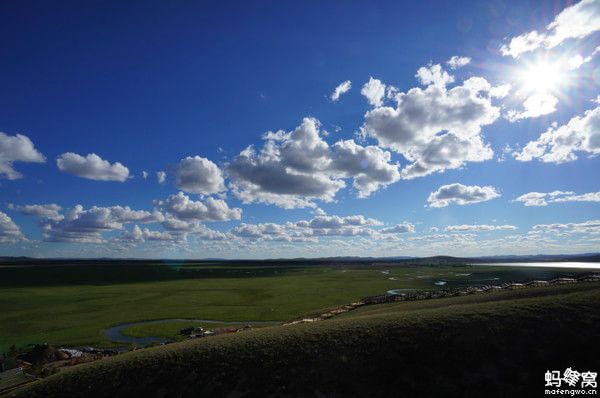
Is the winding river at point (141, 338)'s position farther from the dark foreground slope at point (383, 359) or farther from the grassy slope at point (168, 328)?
the dark foreground slope at point (383, 359)

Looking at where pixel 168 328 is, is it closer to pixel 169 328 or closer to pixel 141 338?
pixel 169 328

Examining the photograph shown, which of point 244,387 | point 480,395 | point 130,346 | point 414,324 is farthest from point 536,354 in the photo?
point 130,346

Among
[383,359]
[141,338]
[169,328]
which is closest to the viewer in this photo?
[383,359]

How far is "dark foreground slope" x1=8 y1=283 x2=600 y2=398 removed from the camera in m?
23.0

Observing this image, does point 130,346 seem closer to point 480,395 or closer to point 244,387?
point 244,387

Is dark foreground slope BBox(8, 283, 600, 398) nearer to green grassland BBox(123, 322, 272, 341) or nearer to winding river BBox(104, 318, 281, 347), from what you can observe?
winding river BBox(104, 318, 281, 347)

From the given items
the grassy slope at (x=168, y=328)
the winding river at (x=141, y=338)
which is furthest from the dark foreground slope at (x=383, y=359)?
the grassy slope at (x=168, y=328)

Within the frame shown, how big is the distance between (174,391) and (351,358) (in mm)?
12766

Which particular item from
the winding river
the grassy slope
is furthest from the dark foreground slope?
the grassy slope

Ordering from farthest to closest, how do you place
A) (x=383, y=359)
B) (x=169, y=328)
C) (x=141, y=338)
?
(x=169, y=328) → (x=141, y=338) → (x=383, y=359)

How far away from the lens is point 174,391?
2661cm

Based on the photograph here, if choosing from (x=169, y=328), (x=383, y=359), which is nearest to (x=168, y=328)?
(x=169, y=328)

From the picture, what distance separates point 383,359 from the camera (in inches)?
1025

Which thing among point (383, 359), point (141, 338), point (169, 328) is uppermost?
point (383, 359)
